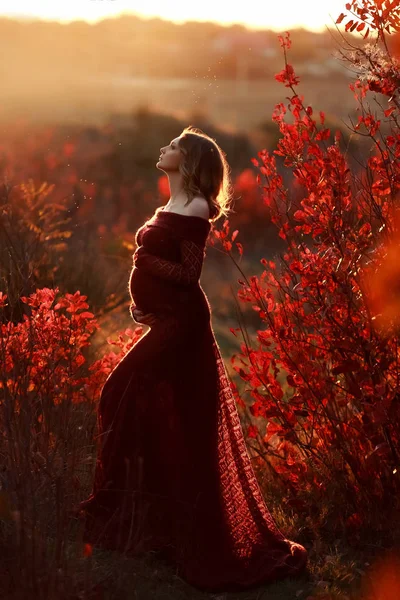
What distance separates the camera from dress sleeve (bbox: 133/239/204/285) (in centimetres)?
390

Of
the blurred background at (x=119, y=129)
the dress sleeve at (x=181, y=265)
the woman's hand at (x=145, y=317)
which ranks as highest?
the blurred background at (x=119, y=129)

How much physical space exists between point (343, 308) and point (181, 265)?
36.7 inches

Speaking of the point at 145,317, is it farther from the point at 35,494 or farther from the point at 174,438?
the point at 35,494

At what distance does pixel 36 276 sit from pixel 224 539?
3469 millimetres

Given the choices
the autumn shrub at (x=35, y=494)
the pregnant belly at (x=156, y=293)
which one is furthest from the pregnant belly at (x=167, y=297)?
the autumn shrub at (x=35, y=494)

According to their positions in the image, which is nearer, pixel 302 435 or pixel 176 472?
pixel 176 472

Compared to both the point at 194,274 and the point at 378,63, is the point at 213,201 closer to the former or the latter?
the point at 194,274

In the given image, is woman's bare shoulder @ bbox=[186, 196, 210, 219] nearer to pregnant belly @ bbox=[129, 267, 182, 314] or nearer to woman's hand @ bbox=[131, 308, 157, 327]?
pregnant belly @ bbox=[129, 267, 182, 314]

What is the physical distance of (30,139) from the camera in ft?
91.8

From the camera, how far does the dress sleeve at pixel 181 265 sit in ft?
12.8

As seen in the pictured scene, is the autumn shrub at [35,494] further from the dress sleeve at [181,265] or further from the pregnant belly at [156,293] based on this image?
the dress sleeve at [181,265]

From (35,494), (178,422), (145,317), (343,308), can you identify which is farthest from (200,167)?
(35,494)

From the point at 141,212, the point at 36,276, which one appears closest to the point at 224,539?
the point at 36,276

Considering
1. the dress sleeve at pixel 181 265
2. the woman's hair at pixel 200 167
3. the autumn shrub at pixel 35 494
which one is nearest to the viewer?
the autumn shrub at pixel 35 494
